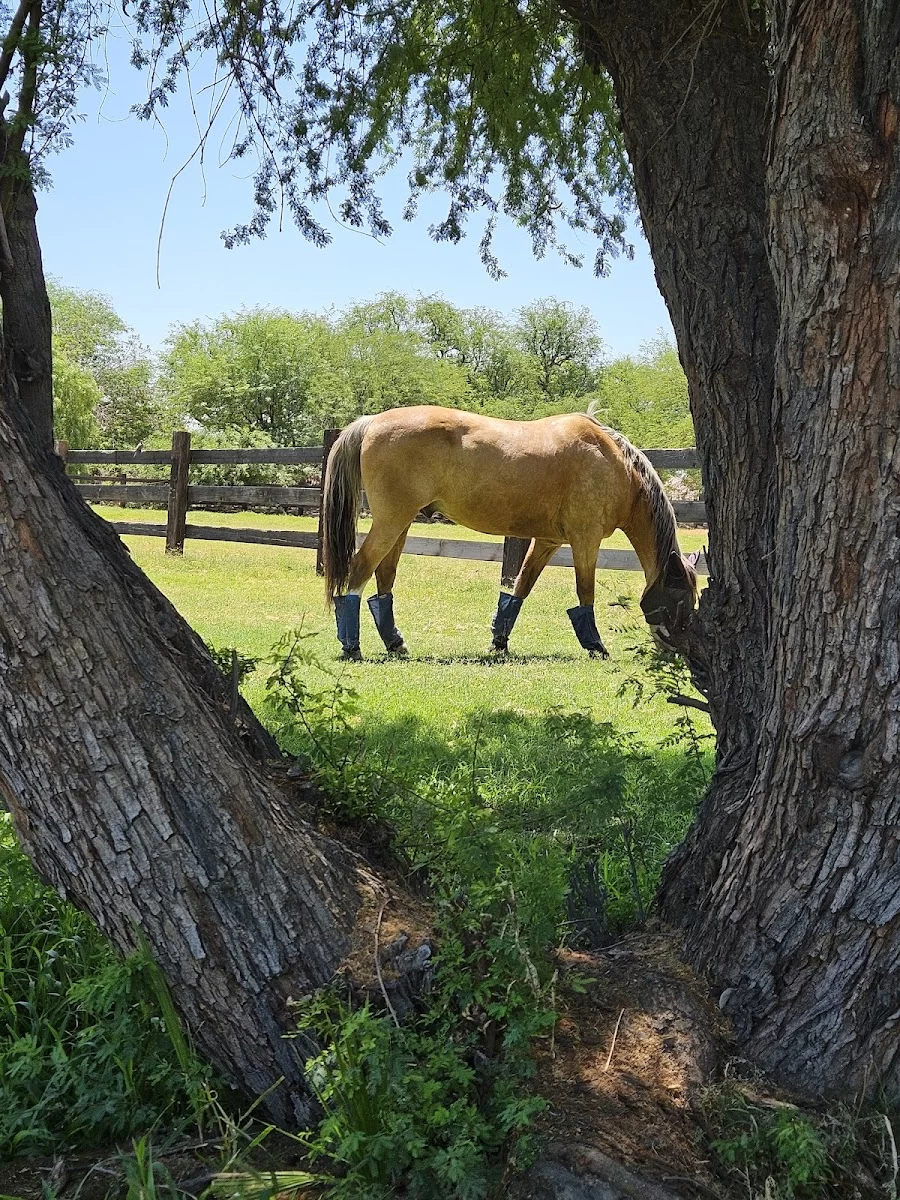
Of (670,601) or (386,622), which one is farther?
(386,622)

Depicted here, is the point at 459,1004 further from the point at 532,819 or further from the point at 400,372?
the point at 400,372

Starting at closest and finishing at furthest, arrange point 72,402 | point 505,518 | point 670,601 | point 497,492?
point 670,601 < point 497,492 < point 505,518 < point 72,402

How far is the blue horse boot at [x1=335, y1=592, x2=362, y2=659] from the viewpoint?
24.1 ft

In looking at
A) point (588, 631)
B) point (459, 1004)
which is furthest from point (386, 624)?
point (459, 1004)

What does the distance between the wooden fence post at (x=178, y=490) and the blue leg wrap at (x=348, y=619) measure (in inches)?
312

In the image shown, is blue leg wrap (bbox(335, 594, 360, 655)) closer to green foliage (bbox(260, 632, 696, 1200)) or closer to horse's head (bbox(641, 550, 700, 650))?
horse's head (bbox(641, 550, 700, 650))

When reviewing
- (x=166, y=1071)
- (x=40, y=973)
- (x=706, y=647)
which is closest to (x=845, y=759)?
(x=706, y=647)

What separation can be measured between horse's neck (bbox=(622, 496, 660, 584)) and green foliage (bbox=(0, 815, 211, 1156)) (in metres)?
6.39

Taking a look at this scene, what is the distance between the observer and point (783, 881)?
2.00m

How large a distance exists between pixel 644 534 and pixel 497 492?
137 centimetres

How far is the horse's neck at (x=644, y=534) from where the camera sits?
26.9 feet

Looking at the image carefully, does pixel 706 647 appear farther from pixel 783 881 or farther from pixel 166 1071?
pixel 166 1071

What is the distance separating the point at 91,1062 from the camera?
85.4 inches

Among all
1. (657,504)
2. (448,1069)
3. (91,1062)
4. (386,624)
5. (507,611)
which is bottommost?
(91,1062)
